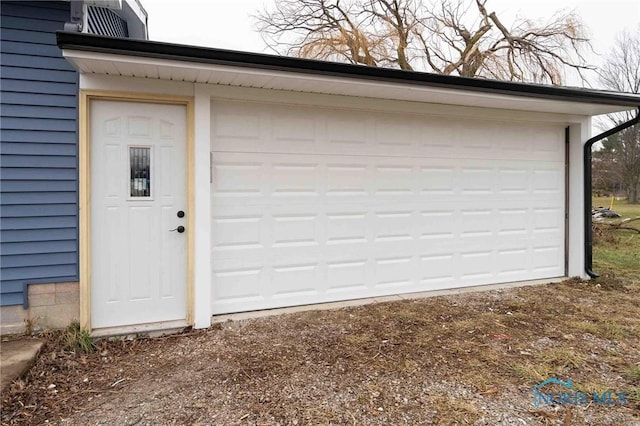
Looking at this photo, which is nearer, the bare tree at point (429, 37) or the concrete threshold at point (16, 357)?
the concrete threshold at point (16, 357)

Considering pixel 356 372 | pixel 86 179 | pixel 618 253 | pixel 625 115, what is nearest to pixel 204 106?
pixel 86 179

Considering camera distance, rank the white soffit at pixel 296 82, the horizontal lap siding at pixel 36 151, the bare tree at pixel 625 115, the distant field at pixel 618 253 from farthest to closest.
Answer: the bare tree at pixel 625 115, the distant field at pixel 618 253, the horizontal lap siding at pixel 36 151, the white soffit at pixel 296 82

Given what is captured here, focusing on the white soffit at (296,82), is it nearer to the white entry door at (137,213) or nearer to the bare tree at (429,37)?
the white entry door at (137,213)

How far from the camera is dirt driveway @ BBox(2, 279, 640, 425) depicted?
2.35 metres

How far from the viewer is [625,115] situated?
62.9 feet

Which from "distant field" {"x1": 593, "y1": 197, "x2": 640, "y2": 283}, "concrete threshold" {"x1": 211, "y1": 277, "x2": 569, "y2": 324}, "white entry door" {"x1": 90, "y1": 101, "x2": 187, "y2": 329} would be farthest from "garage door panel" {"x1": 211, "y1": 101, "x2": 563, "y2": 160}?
"distant field" {"x1": 593, "y1": 197, "x2": 640, "y2": 283}

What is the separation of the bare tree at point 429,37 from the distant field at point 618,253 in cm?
382

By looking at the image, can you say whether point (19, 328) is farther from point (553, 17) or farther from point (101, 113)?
point (553, 17)

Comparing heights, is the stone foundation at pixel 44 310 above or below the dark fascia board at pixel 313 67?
below

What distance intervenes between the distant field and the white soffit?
8.46 feet

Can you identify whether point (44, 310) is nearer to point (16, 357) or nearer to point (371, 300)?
point (16, 357)

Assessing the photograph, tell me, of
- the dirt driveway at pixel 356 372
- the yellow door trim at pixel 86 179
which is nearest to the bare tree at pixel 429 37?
the yellow door trim at pixel 86 179

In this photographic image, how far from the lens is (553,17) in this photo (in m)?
9.41

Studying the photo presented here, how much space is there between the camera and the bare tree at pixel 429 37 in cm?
931
